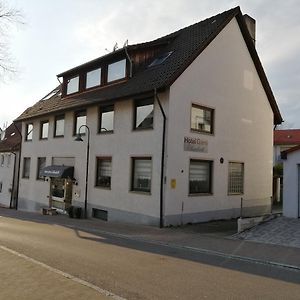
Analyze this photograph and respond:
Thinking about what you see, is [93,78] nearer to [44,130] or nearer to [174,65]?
[44,130]

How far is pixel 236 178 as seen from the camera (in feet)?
67.3

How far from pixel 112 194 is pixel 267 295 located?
13.2 metres

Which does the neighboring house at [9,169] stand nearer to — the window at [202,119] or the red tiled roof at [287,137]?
the window at [202,119]

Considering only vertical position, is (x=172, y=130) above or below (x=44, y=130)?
below

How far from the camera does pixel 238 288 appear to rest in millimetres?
7281

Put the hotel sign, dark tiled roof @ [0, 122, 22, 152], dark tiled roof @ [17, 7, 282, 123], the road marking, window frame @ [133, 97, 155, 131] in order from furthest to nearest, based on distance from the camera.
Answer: dark tiled roof @ [0, 122, 22, 152], window frame @ [133, 97, 155, 131], the hotel sign, dark tiled roof @ [17, 7, 282, 123], the road marking

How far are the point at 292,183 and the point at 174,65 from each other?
702 cm

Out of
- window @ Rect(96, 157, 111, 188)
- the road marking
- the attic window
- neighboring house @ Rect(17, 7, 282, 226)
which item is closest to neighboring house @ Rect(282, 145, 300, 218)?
neighboring house @ Rect(17, 7, 282, 226)

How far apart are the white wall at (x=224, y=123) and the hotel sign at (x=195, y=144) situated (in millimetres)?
191

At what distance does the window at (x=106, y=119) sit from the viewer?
20.4 metres

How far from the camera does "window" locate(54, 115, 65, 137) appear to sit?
24722 mm

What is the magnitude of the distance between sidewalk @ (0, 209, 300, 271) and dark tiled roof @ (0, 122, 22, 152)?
55.7ft

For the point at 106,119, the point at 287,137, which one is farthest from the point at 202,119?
the point at 287,137

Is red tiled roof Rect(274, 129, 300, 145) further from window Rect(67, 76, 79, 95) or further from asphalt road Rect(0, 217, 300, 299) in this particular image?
asphalt road Rect(0, 217, 300, 299)
